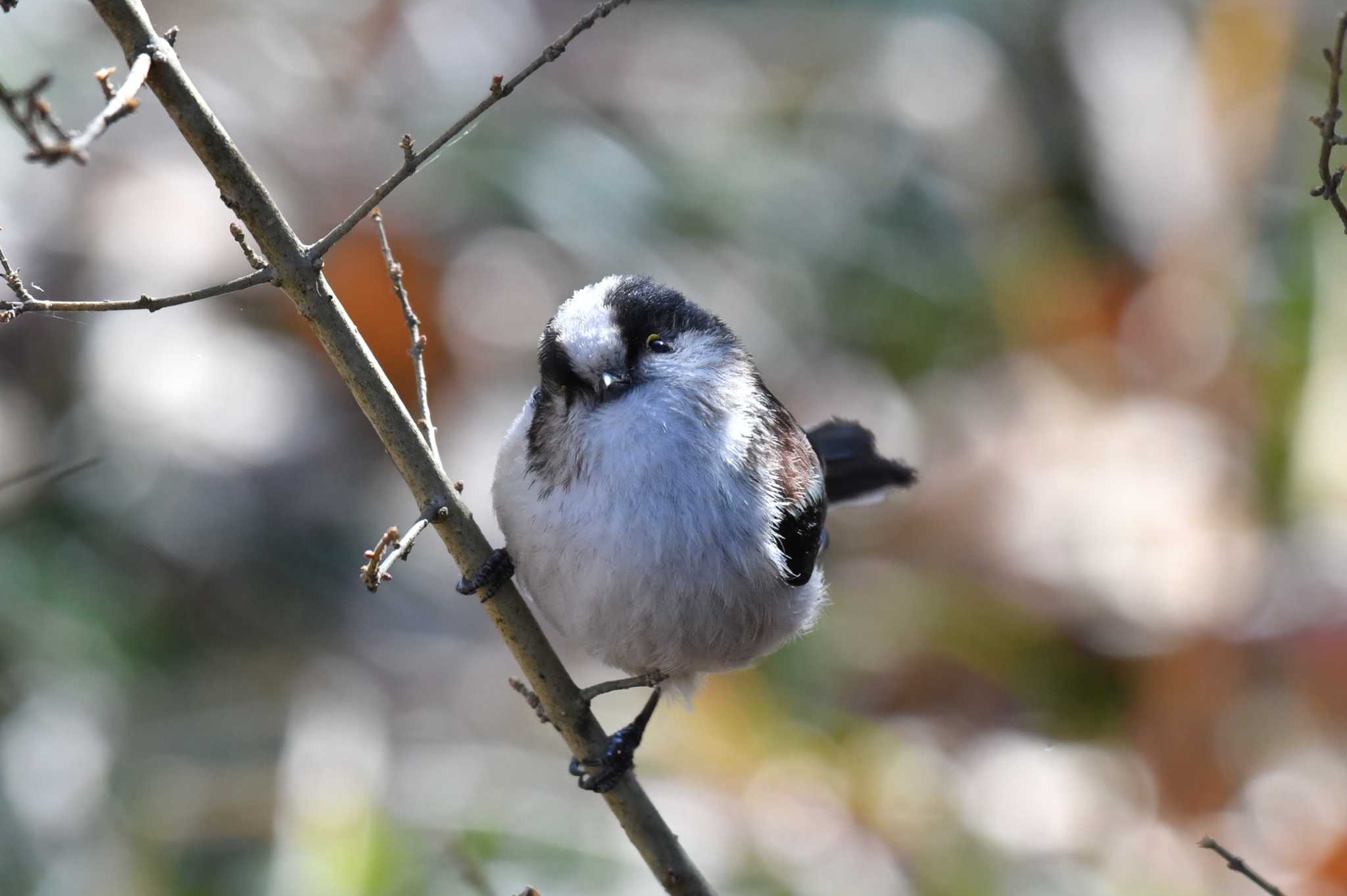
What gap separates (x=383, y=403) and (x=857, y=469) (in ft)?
5.50

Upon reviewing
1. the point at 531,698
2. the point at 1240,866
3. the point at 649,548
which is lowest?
the point at 1240,866

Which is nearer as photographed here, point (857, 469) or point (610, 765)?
point (610, 765)

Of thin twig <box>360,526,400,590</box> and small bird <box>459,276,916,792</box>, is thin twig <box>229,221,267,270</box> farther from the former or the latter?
small bird <box>459,276,916,792</box>

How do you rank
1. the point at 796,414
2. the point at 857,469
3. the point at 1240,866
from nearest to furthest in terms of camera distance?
the point at 1240,866 → the point at 857,469 → the point at 796,414

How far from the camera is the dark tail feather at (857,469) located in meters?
3.17

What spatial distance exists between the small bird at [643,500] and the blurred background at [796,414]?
1.36m

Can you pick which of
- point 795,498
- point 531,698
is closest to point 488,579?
point 531,698

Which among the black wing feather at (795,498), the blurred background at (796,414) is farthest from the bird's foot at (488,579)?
the blurred background at (796,414)

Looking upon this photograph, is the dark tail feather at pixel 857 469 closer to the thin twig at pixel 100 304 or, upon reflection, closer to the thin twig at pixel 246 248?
the thin twig at pixel 246 248

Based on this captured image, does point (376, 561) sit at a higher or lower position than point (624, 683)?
higher

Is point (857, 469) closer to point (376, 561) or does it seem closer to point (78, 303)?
point (376, 561)

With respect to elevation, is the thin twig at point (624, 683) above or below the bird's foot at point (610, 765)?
above

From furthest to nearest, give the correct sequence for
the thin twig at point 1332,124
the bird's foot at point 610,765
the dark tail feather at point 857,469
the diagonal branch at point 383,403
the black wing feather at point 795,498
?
the dark tail feather at point 857,469
the black wing feather at point 795,498
the bird's foot at point 610,765
the diagonal branch at point 383,403
the thin twig at point 1332,124

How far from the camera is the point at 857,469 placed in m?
3.19
